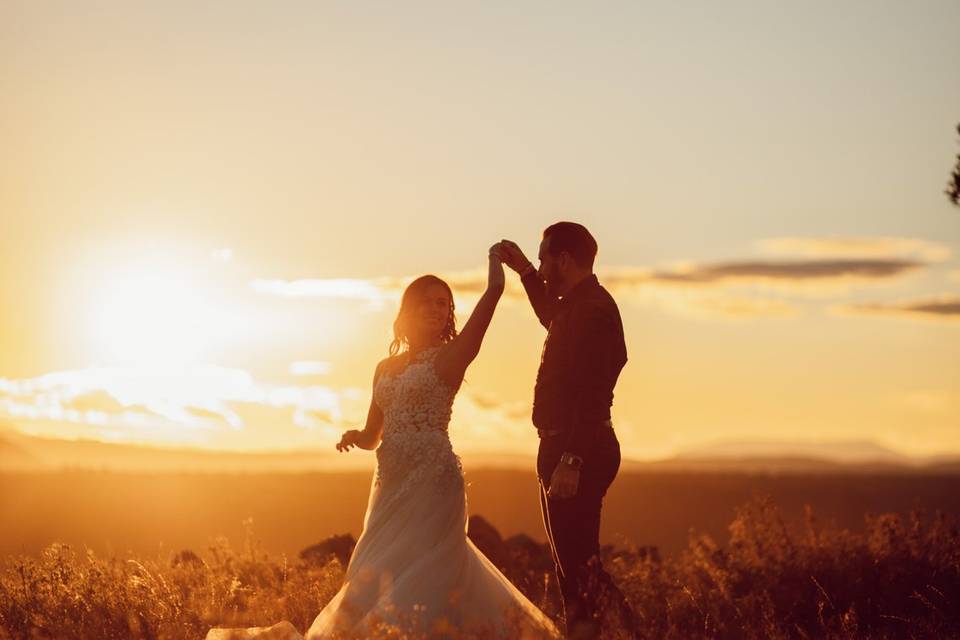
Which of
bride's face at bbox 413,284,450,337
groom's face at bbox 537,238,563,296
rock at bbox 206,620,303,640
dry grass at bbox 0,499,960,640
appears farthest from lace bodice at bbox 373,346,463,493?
dry grass at bbox 0,499,960,640

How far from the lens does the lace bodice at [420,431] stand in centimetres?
912

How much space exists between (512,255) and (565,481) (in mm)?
1698

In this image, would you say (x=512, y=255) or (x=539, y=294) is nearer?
(x=512, y=255)

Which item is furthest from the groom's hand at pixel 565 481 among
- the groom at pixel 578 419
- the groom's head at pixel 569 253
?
the groom's head at pixel 569 253

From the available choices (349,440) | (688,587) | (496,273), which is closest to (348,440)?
(349,440)

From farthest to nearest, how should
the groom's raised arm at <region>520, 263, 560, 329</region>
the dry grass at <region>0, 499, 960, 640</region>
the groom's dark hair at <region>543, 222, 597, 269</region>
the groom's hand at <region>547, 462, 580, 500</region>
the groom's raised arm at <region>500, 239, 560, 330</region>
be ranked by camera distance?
the dry grass at <region>0, 499, 960, 640</region>
the groom's raised arm at <region>520, 263, 560, 329</region>
the groom's raised arm at <region>500, 239, 560, 330</region>
the groom's dark hair at <region>543, 222, 597, 269</region>
the groom's hand at <region>547, 462, 580, 500</region>

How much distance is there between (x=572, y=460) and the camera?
864cm

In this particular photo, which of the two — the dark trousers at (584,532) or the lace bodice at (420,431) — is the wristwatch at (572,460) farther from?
the lace bodice at (420,431)

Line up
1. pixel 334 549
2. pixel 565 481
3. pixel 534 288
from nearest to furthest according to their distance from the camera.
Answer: pixel 565 481 < pixel 534 288 < pixel 334 549

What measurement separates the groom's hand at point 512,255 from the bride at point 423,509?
0.08 m

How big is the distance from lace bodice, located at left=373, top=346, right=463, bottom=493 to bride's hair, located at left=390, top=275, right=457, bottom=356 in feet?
0.60

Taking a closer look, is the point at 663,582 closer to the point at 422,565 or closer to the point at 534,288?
the point at 422,565

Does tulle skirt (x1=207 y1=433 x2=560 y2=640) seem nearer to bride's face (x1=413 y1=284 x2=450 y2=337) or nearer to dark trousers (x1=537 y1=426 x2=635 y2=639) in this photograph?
dark trousers (x1=537 y1=426 x2=635 y2=639)

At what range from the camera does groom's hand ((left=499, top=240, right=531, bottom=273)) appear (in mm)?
9102
